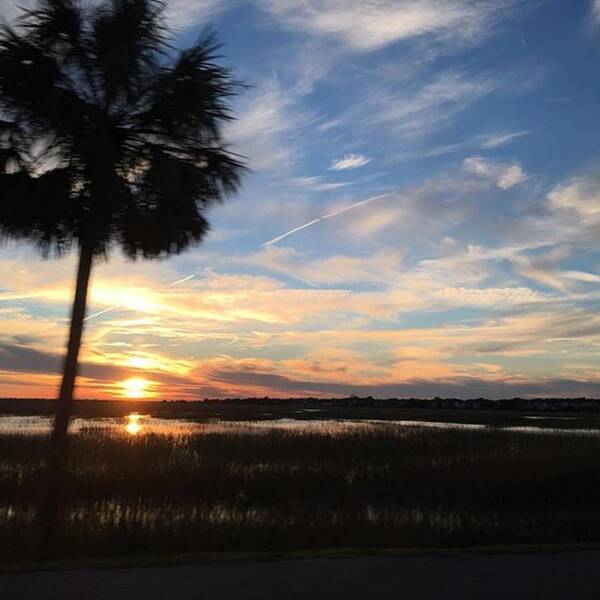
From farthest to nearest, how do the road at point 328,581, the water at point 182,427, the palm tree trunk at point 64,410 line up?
the water at point 182,427 → the palm tree trunk at point 64,410 → the road at point 328,581

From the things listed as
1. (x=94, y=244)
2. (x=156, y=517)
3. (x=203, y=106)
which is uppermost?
(x=203, y=106)

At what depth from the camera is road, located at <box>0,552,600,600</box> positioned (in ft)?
18.9

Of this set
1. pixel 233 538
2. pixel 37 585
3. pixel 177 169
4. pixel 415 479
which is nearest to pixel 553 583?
pixel 37 585

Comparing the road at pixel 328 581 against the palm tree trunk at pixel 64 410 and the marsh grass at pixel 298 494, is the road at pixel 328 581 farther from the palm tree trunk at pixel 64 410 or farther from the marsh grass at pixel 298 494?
the palm tree trunk at pixel 64 410

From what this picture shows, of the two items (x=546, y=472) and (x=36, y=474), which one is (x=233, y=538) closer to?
(x=36, y=474)

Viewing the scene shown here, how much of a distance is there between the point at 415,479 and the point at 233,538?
468 inches

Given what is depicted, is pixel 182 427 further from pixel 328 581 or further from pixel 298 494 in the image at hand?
pixel 328 581

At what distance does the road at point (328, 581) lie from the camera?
5.76 metres

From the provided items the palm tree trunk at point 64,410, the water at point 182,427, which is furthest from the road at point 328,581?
the water at point 182,427

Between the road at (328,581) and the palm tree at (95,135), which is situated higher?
the palm tree at (95,135)

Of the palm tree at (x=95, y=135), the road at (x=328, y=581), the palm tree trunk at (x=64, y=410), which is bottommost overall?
the road at (x=328, y=581)

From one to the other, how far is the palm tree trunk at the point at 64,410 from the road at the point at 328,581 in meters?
3.41

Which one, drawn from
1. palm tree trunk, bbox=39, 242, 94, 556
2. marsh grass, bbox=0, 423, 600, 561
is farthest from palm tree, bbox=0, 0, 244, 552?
marsh grass, bbox=0, 423, 600, 561

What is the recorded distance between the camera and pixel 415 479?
840 inches
